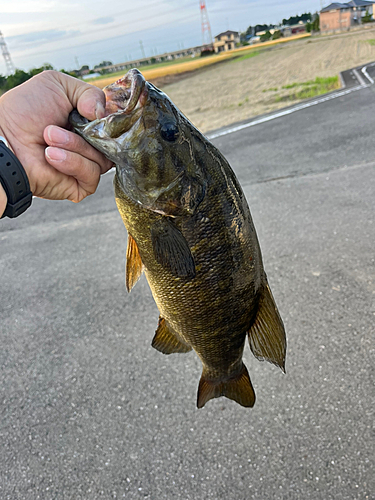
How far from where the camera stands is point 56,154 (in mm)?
1565

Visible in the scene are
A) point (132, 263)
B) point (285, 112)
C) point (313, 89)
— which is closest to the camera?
point (132, 263)

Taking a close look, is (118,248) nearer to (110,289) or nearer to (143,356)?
(110,289)

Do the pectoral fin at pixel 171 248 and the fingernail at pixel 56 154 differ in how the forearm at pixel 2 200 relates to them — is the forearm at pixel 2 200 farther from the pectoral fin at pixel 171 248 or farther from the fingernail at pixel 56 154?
the pectoral fin at pixel 171 248

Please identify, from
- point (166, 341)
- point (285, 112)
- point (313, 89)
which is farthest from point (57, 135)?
point (313, 89)

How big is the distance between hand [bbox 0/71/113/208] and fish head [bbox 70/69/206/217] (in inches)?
3.5

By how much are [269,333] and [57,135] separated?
1188 mm

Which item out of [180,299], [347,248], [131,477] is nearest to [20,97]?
[180,299]

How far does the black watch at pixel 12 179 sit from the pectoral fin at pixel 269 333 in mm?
1064

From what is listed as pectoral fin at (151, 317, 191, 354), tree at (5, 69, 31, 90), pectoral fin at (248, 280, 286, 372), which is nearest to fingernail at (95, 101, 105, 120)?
pectoral fin at (248, 280, 286, 372)

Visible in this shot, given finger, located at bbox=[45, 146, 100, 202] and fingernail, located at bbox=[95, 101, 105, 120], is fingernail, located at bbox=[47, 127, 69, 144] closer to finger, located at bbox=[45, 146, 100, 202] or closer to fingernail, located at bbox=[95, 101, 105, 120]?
finger, located at bbox=[45, 146, 100, 202]

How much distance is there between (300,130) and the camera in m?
9.11

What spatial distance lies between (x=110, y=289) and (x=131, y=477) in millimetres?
2197

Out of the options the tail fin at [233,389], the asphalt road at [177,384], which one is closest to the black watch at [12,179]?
the tail fin at [233,389]

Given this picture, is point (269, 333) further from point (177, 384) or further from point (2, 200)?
point (177, 384)
